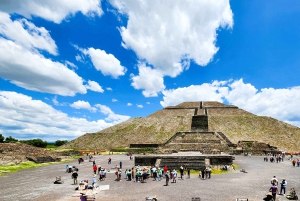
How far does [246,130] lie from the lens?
66188 millimetres

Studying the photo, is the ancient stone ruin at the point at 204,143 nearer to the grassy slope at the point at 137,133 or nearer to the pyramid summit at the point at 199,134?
the pyramid summit at the point at 199,134

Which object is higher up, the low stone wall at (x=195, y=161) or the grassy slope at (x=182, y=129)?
the grassy slope at (x=182, y=129)

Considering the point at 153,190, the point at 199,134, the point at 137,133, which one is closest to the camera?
the point at 153,190

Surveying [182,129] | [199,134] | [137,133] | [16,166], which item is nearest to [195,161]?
[16,166]

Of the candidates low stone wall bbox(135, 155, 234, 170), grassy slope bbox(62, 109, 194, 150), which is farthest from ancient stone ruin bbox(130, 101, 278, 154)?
low stone wall bbox(135, 155, 234, 170)

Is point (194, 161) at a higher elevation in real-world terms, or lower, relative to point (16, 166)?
higher

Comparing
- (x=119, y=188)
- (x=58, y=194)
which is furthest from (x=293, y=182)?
(x=58, y=194)

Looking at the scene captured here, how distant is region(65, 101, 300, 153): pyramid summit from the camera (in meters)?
53.5

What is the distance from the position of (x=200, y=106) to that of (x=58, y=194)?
280 feet

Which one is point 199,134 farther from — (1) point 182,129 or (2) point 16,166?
(2) point 16,166

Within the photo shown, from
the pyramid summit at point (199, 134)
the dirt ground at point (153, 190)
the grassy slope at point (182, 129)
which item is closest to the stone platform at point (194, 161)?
the dirt ground at point (153, 190)

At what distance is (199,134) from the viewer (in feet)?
196

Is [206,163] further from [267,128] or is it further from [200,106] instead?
[200,106]

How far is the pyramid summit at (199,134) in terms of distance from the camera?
53478 mm
